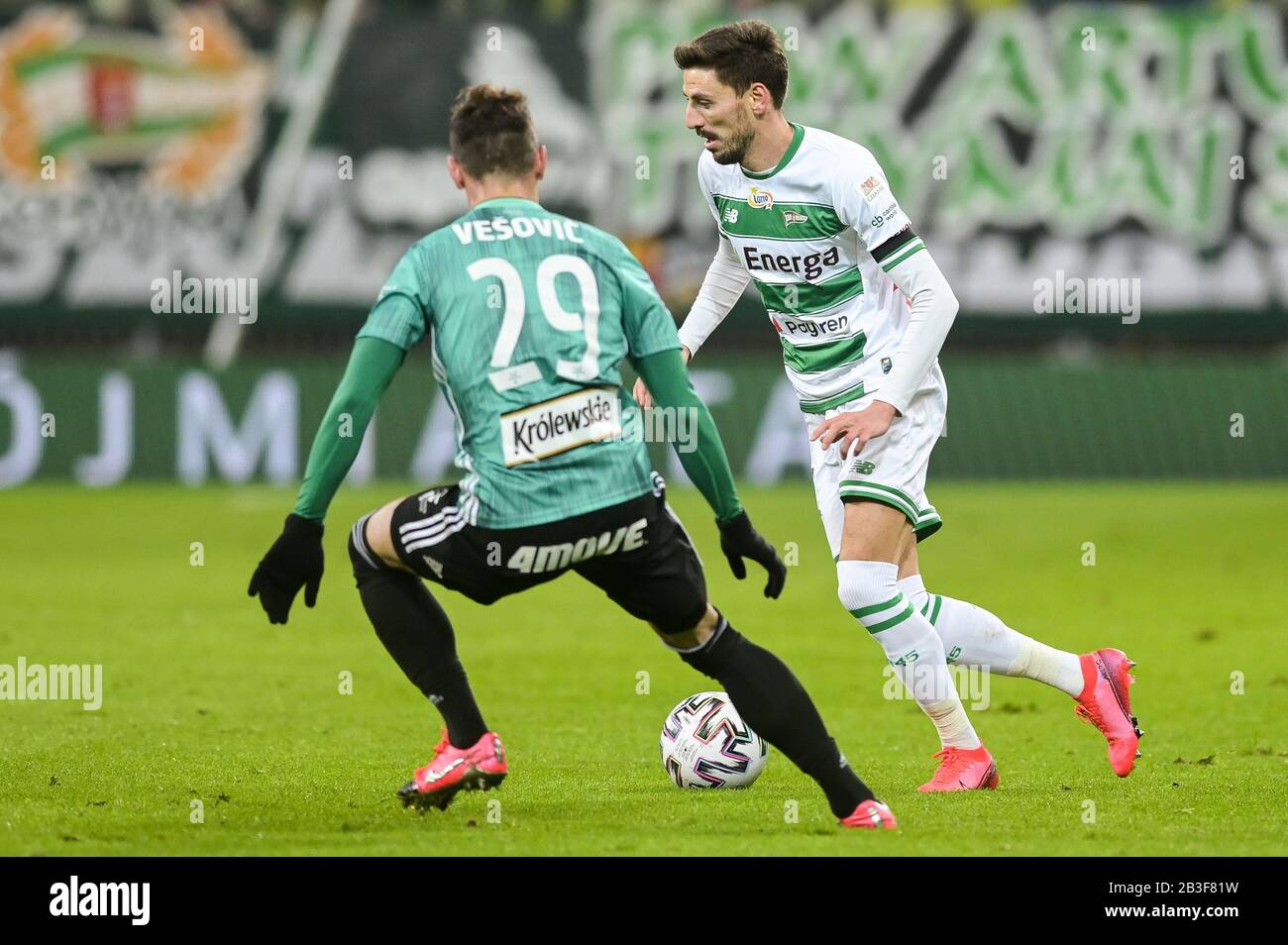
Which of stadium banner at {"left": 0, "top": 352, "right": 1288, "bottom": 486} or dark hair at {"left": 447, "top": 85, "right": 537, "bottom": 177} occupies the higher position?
stadium banner at {"left": 0, "top": 352, "right": 1288, "bottom": 486}

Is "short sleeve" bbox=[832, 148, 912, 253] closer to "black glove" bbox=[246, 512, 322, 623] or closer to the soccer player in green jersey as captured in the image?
the soccer player in green jersey

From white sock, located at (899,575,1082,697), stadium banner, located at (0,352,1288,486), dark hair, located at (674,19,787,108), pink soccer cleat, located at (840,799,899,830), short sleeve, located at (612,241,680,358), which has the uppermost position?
stadium banner, located at (0,352,1288,486)

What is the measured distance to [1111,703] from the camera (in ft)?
22.5

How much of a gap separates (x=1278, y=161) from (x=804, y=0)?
5335mm

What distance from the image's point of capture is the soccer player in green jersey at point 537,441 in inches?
217

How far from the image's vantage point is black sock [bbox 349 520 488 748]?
5.89 meters

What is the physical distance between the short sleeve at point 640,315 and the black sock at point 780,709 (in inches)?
32.1

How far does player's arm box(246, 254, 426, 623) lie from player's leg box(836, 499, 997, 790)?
1.78 m

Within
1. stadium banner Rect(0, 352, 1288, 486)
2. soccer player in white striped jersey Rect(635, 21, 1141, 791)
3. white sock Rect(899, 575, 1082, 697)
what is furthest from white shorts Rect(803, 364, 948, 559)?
stadium banner Rect(0, 352, 1288, 486)

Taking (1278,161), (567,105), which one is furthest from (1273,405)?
(567,105)

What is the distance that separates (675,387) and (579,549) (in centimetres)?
53

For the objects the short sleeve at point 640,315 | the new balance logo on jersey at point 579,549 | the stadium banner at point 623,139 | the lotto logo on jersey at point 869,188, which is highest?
the stadium banner at point 623,139

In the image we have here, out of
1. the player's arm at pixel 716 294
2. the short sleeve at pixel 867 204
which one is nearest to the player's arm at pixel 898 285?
the short sleeve at pixel 867 204

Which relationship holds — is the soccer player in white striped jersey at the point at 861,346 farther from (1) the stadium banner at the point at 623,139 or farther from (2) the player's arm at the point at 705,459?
(1) the stadium banner at the point at 623,139
